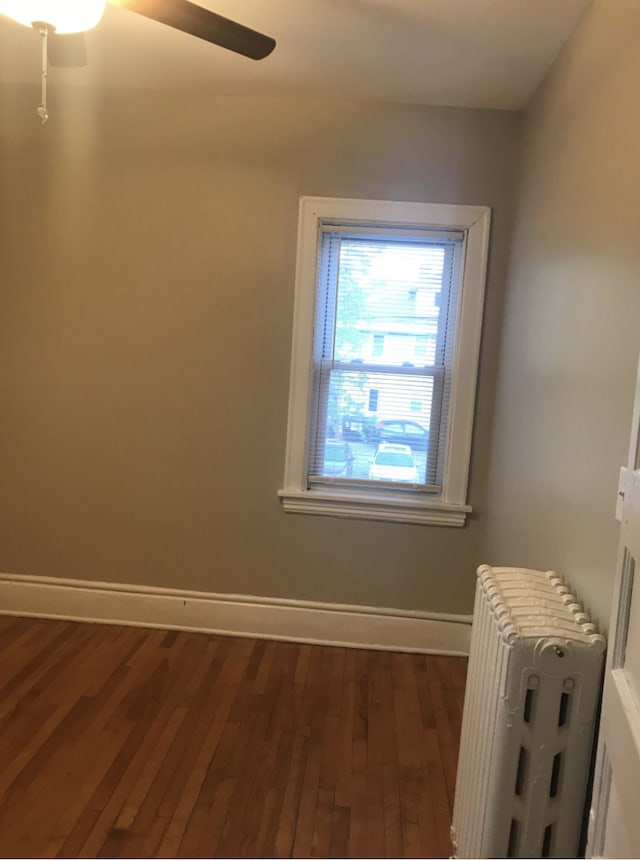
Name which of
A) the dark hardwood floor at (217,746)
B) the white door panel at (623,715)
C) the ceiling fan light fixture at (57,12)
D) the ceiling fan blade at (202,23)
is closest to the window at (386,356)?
the dark hardwood floor at (217,746)

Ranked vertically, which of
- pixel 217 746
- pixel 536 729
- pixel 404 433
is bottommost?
pixel 217 746

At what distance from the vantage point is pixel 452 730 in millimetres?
2602

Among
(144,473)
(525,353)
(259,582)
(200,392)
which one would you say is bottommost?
(259,582)

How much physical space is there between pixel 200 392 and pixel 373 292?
93 cm

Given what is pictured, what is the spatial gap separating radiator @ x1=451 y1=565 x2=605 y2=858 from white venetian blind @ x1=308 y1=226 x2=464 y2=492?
5.08ft

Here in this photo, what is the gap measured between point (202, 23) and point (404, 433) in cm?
193

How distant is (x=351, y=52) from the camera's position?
98.6 inches

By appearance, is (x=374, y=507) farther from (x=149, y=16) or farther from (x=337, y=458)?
(x=149, y=16)

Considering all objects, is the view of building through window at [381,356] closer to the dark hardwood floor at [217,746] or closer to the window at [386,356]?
the window at [386,356]

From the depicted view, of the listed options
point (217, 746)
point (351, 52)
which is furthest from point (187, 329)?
point (217, 746)

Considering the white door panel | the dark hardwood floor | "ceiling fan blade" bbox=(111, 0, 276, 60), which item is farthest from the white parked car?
the white door panel

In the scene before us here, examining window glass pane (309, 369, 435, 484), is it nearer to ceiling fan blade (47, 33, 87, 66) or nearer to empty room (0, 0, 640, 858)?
empty room (0, 0, 640, 858)

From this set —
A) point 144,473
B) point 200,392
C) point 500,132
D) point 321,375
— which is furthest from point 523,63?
point 144,473

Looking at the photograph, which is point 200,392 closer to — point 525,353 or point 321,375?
point 321,375
